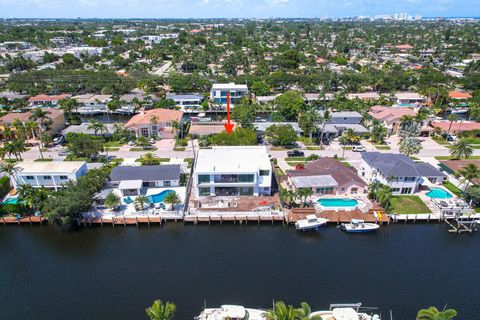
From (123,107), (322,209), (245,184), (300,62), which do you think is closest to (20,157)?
(123,107)

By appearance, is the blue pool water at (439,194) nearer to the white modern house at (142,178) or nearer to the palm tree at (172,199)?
the palm tree at (172,199)

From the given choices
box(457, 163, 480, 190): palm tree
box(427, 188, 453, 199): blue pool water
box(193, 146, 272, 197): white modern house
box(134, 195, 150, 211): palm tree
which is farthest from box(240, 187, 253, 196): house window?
box(457, 163, 480, 190): palm tree

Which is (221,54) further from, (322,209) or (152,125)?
(322,209)

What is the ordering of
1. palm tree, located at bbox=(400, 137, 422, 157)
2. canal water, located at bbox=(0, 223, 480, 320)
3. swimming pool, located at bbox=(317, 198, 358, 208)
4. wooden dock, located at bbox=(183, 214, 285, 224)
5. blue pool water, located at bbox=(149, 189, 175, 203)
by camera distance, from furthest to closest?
1. palm tree, located at bbox=(400, 137, 422, 157)
2. blue pool water, located at bbox=(149, 189, 175, 203)
3. swimming pool, located at bbox=(317, 198, 358, 208)
4. wooden dock, located at bbox=(183, 214, 285, 224)
5. canal water, located at bbox=(0, 223, 480, 320)

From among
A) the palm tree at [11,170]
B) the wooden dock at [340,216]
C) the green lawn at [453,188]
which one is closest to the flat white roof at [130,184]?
the palm tree at [11,170]

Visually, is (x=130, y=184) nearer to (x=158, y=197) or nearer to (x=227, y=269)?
(x=158, y=197)

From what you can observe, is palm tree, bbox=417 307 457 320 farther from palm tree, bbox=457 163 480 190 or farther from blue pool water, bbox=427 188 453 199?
palm tree, bbox=457 163 480 190
